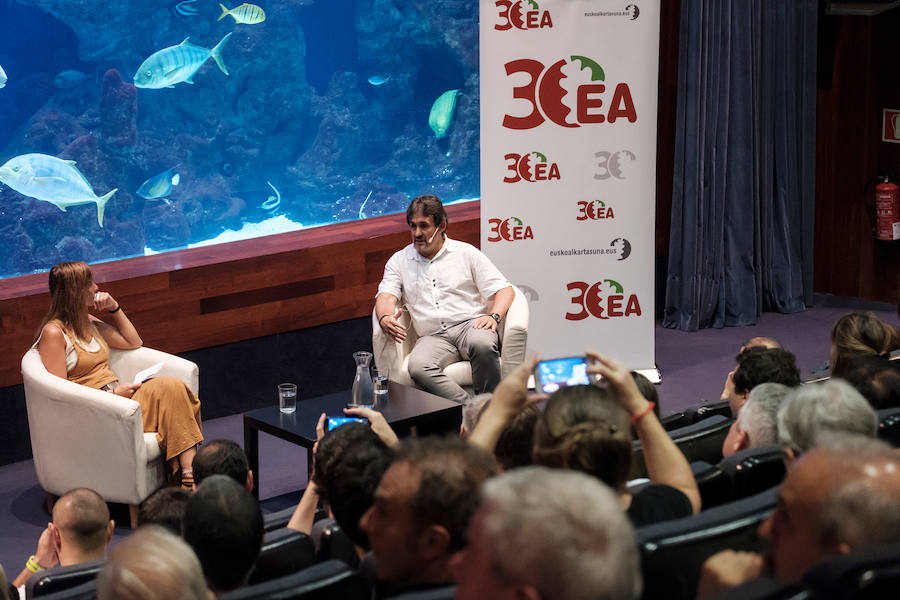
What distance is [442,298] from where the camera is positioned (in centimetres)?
526

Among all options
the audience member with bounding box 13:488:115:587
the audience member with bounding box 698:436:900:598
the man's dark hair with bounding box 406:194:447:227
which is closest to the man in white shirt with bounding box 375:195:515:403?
the man's dark hair with bounding box 406:194:447:227

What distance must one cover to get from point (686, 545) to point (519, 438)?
2.07ft

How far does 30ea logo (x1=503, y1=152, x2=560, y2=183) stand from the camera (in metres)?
5.45

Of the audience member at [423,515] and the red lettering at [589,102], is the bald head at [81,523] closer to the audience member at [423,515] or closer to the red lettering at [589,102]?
the audience member at [423,515]

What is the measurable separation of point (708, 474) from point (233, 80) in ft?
17.2

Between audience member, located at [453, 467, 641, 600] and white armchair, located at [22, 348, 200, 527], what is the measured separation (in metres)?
3.03

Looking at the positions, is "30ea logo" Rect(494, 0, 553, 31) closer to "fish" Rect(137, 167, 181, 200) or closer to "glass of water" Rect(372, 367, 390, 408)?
"glass of water" Rect(372, 367, 390, 408)

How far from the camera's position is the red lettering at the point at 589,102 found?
5461 mm

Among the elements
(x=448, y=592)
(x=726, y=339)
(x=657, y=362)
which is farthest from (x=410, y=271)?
(x=448, y=592)

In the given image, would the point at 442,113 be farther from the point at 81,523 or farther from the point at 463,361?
the point at 81,523

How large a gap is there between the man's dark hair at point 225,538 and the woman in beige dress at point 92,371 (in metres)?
2.25

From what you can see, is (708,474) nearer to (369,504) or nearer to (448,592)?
(369,504)

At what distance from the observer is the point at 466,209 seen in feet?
21.7

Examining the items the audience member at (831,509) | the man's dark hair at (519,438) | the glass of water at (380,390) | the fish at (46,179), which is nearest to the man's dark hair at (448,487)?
the audience member at (831,509)
